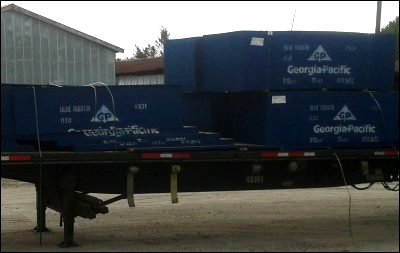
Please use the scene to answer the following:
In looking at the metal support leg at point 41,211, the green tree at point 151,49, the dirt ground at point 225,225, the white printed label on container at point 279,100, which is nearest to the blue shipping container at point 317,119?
the white printed label on container at point 279,100

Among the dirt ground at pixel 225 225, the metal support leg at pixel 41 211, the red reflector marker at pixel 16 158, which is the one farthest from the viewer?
the metal support leg at pixel 41 211

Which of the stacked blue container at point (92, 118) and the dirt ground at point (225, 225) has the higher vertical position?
the stacked blue container at point (92, 118)

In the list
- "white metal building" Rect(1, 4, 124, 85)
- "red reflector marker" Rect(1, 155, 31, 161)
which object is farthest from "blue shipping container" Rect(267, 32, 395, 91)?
"white metal building" Rect(1, 4, 124, 85)

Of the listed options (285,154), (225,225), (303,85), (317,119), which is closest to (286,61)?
(303,85)

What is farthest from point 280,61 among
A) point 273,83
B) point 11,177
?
point 11,177

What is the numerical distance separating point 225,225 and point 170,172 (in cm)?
180

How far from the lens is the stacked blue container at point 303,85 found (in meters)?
6.66

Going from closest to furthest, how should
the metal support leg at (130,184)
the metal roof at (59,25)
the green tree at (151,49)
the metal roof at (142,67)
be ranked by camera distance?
the metal support leg at (130,184) → the metal roof at (142,67) → the metal roof at (59,25) → the green tree at (151,49)

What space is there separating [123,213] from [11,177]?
10.3 feet

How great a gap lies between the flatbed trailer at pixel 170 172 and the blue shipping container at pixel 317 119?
12 cm

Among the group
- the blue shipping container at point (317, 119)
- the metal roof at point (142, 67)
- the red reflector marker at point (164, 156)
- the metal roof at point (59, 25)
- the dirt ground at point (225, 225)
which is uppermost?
the metal roof at point (59, 25)

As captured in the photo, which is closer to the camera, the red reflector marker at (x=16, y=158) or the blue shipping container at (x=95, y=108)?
the red reflector marker at (x=16, y=158)

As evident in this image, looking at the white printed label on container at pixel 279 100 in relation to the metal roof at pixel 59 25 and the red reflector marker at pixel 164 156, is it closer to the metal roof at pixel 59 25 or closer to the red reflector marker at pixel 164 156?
the red reflector marker at pixel 164 156

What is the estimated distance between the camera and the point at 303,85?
266 inches
